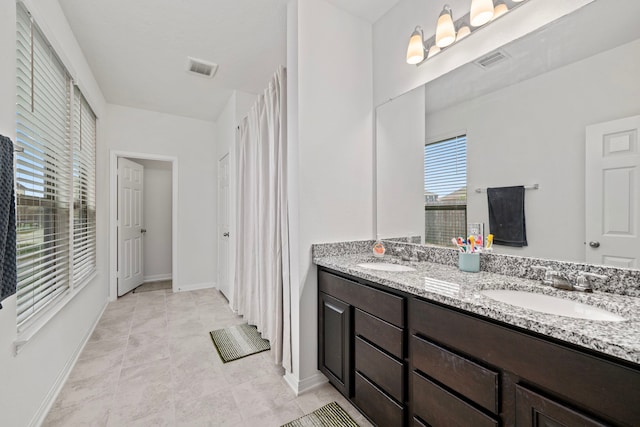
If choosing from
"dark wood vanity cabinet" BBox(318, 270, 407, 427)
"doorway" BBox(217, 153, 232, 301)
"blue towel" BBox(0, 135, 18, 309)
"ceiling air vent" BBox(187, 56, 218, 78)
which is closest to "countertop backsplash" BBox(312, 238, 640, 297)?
"dark wood vanity cabinet" BBox(318, 270, 407, 427)

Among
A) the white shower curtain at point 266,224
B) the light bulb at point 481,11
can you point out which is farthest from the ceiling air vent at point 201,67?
the light bulb at point 481,11

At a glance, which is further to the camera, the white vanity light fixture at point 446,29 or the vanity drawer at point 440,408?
the white vanity light fixture at point 446,29

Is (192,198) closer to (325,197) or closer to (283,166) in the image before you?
(283,166)

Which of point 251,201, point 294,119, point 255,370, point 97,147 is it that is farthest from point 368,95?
point 97,147

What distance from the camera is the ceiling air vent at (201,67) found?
2723mm

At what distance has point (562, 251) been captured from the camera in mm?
1185

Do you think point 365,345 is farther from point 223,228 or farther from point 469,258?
point 223,228

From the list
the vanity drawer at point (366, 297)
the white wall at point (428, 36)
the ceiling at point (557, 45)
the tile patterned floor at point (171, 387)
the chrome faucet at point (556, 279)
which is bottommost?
the tile patterned floor at point (171, 387)

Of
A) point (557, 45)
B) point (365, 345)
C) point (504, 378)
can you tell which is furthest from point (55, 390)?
point (557, 45)

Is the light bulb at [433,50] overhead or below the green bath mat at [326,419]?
overhead

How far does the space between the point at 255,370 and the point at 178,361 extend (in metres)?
0.66

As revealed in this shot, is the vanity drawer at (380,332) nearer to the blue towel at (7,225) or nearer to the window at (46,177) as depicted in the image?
the blue towel at (7,225)

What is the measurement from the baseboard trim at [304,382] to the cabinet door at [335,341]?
0.09 meters

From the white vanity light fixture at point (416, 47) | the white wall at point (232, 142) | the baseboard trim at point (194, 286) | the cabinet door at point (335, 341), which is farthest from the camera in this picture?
the baseboard trim at point (194, 286)
